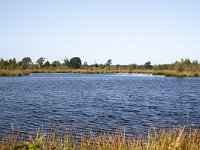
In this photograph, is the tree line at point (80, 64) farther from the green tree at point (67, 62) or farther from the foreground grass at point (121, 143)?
the foreground grass at point (121, 143)

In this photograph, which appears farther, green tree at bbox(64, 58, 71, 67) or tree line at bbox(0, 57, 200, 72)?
green tree at bbox(64, 58, 71, 67)

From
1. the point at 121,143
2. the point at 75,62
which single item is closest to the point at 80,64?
the point at 75,62

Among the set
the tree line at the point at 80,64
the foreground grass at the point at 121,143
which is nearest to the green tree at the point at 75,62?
the tree line at the point at 80,64

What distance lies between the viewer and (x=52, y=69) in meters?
100

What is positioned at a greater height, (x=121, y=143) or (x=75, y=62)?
(x=75, y=62)

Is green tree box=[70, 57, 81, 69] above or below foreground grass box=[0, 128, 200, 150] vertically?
above

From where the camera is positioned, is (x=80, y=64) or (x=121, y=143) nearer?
(x=121, y=143)

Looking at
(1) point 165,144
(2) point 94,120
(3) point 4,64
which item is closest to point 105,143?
(1) point 165,144

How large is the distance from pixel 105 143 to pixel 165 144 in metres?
1.56

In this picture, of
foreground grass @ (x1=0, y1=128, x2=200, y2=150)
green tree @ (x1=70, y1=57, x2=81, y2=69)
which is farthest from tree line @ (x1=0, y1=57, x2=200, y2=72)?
foreground grass @ (x1=0, y1=128, x2=200, y2=150)

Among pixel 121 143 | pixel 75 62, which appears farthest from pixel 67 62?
pixel 121 143

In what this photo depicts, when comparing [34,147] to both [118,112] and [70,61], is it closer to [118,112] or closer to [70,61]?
[118,112]

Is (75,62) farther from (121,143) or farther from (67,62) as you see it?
(121,143)

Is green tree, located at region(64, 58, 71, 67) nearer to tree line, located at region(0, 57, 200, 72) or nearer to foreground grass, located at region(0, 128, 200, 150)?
tree line, located at region(0, 57, 200, 72)
